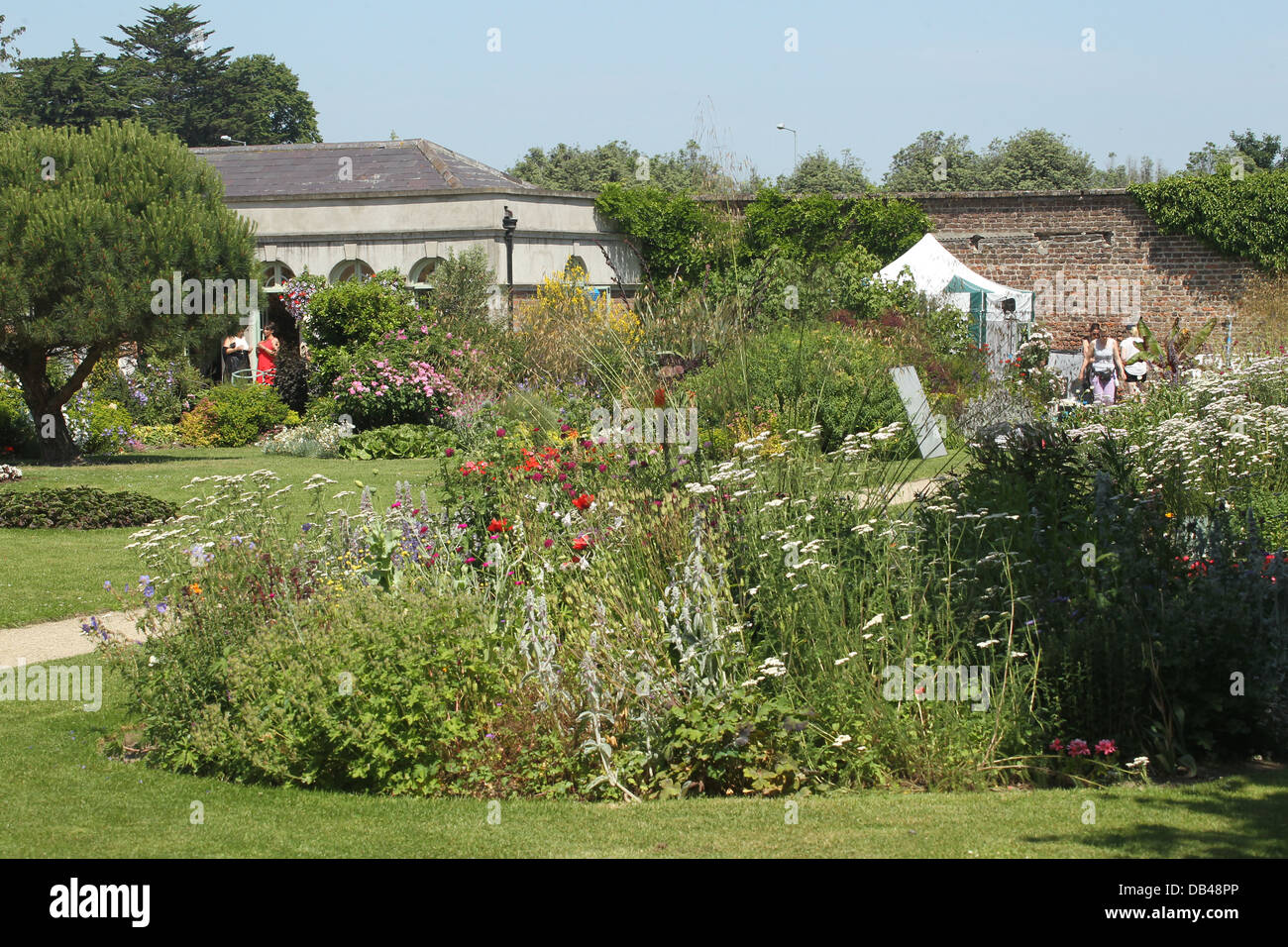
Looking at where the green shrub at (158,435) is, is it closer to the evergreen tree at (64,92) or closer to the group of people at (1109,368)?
the group of people at (1109,368)

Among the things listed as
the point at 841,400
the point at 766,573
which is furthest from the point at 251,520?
the point at 841,400

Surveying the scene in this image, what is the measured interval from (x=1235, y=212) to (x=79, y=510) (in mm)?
23531

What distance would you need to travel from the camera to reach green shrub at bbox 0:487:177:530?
11375mm

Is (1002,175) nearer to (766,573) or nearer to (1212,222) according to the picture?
(1212,222)

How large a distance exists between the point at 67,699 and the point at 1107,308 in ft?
82.6

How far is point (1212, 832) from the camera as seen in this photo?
3947 millimetres

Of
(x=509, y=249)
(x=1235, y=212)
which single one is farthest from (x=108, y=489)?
(x=1235, y=212)

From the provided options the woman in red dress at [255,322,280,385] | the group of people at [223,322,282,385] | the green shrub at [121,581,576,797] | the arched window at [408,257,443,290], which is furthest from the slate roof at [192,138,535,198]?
the green shrub at [121,581,576,797]

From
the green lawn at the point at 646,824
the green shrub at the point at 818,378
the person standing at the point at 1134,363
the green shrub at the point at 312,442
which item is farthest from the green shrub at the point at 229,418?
the green lawn at the point at 646,824

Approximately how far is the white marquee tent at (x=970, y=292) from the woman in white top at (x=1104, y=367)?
4.71m

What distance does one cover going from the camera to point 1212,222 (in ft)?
84.7

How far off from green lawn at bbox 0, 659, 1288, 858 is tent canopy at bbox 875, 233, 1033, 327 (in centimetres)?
1878

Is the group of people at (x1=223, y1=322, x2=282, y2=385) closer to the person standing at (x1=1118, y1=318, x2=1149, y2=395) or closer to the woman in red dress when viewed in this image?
the woman in red dress

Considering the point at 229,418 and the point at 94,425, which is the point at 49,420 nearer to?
the point at 94,425
